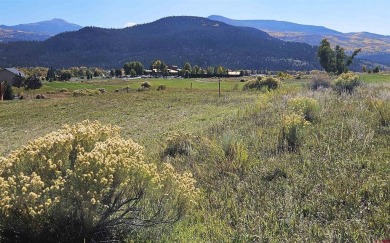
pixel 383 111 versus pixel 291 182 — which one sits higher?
pixel 383 111

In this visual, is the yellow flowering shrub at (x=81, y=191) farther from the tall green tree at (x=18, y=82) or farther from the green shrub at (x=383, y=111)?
the tall green tree at (x=18, y=82)

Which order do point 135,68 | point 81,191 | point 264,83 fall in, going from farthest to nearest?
point 135,68
point 264,83
point 81,191

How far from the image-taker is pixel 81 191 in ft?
13.4

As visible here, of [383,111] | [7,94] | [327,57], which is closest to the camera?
[383,111]

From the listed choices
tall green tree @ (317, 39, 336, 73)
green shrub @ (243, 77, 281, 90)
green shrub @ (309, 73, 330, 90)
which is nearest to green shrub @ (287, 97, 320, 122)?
green shrub @ (309, 73, 330, 90)

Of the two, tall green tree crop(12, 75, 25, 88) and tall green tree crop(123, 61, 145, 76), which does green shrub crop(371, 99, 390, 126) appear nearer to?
tall green tree crop(12, 75, 25, 88)

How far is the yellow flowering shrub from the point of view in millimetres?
3947

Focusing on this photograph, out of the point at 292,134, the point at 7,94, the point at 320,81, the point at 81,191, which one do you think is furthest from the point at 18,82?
the point at 81,191

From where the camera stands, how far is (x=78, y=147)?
4.71 meters

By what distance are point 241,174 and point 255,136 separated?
7.14ft

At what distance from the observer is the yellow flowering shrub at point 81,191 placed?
395 centimetres

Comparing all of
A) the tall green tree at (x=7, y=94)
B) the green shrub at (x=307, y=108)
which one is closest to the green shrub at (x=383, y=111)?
the green shrub at (x=307, y=108)

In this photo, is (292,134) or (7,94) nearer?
(292,134)

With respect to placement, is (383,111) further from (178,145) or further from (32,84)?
(32,84)
